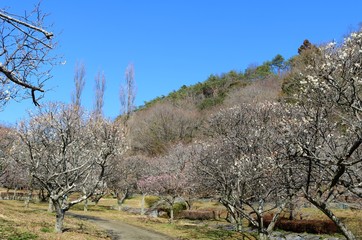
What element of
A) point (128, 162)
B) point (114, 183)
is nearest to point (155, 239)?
point (114, 183)

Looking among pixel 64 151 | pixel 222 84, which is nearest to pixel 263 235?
pixel 64 151

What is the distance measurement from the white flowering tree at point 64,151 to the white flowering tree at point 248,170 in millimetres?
6493

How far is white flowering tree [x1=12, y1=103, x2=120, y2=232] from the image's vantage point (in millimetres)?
19406

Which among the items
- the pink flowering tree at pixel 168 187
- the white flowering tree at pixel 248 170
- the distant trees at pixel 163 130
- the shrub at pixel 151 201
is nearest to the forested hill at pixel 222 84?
the distant trees at pixel 163 130

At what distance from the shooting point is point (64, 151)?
1989 cm

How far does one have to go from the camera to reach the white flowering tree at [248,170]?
1620 cm

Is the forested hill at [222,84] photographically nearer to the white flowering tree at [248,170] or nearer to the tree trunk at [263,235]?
the white flowering tree at [248,170]

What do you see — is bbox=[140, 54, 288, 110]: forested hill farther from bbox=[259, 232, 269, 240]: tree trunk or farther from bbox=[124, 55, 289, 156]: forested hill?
bbox=[259, 232, 269, 240]: tree trunk

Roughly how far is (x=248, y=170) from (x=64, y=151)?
10.3 m

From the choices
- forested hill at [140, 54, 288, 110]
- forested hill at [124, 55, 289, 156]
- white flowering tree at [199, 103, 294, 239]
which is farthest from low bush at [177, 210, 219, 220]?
forested hill at [140, 54, 288, 110]

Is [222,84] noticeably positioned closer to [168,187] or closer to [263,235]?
[168,187]

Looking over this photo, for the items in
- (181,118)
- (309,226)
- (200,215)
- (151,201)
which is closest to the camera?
(309,226)

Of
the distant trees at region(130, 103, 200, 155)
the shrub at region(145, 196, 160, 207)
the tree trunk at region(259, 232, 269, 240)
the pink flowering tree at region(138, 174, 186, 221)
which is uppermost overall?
the distant trees at region(130, 103, 200, 155)

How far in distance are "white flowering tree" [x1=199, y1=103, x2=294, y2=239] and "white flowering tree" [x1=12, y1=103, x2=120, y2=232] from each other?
6493mm
